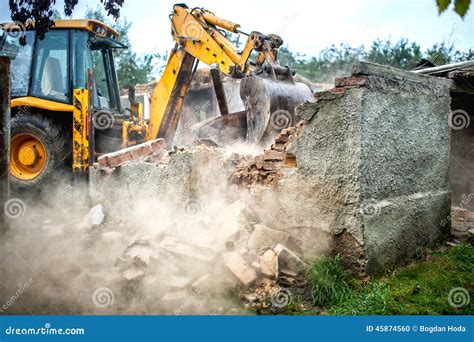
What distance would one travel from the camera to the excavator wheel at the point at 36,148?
6242 mm

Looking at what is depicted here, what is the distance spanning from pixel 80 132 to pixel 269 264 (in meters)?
3.78

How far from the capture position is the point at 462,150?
655 cm

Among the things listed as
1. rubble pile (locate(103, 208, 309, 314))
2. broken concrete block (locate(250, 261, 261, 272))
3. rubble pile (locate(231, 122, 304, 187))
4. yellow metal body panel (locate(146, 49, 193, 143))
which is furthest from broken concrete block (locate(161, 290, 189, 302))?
yellow metal body panel (locate(146, 49, 193, 143))

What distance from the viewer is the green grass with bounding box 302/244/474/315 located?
329cm

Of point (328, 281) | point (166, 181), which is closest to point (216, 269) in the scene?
point (328, 281)

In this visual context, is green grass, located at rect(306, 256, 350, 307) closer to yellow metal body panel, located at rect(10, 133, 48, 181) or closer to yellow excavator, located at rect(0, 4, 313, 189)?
yellow excavator, located at rect(0, 4, 313, 189)

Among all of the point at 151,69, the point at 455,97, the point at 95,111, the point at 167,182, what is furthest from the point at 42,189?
the point at 151,69

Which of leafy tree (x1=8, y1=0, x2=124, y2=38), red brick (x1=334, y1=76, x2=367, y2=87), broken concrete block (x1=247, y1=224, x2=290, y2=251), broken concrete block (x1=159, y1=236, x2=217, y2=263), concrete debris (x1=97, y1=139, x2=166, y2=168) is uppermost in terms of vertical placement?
leafy tree (x1=8, y1=0, x2=124, y2=38)

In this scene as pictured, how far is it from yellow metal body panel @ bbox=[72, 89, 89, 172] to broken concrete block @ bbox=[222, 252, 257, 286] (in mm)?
3299

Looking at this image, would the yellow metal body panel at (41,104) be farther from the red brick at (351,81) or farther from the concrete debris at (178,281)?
the red brick at (351,81)

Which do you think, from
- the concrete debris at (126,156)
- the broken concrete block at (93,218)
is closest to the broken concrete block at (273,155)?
the concrete debris at (126,156)

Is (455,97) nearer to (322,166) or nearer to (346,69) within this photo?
(322,166)

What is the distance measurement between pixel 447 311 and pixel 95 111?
5.55 m

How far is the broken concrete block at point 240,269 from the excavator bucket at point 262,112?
2.13 m
